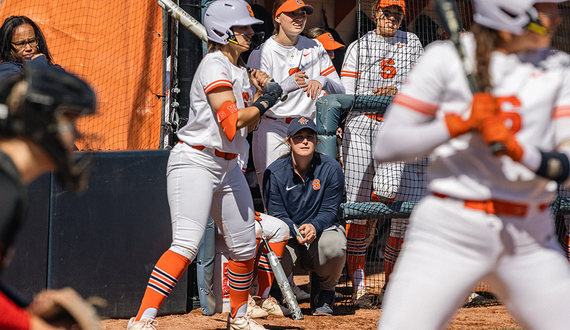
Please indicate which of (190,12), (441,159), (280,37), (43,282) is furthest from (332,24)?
(441,159)

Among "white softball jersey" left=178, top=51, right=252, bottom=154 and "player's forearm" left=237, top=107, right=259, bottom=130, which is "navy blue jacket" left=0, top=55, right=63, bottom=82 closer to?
"white softball jersey" left=178, top=51, right=252, bottom=154

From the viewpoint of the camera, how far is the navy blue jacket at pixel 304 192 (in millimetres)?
4441

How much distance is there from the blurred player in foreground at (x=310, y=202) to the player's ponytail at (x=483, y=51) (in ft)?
8.39

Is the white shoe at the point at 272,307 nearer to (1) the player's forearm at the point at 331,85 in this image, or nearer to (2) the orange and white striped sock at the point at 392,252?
(2) the orange and white striped sock at the point at 392,252

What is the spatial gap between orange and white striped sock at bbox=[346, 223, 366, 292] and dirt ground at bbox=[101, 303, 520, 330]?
30 centimetres

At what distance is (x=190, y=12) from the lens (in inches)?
177

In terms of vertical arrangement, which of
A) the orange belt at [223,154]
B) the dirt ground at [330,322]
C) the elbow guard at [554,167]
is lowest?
the dirt ground at [330,322]

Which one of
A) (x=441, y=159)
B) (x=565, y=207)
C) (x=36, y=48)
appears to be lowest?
(x=565, y=207)

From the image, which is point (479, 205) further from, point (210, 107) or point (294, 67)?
point (294, 67)

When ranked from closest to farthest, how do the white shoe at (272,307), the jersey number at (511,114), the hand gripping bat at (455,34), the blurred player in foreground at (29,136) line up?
the blurred player in foreground at (29,136)
the hand gripping bat at (455,34)
the jersey number at (511,114)
the white shoe at (272,307)

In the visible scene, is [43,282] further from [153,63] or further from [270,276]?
[153,63]

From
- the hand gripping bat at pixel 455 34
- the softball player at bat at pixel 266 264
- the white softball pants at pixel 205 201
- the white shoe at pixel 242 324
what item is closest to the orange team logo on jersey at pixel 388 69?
the softball player at bat at pixel 266 264

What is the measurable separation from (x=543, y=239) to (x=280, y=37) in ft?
11.4

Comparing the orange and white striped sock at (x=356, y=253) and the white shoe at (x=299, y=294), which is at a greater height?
the orange and white striped sock at (x=356, y=253)
